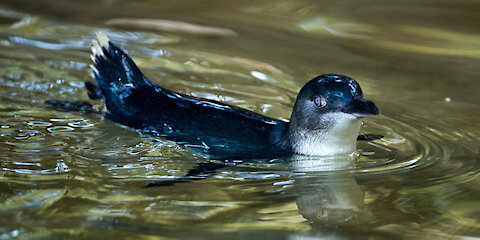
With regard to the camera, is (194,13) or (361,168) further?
(194,13)

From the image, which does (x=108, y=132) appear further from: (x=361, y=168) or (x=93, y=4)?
(x=93, y=4)

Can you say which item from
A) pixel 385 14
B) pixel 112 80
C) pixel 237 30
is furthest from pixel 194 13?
pixel 112 80

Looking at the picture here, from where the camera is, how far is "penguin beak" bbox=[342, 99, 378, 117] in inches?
168

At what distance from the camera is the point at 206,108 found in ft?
16.6

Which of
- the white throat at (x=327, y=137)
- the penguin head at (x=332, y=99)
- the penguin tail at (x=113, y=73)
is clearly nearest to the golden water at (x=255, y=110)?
the white throat at (x=327, y=137)

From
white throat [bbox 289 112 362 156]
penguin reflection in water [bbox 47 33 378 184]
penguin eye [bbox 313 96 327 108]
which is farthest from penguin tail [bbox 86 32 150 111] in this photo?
penguin eye [bbox 313 96 327 108]

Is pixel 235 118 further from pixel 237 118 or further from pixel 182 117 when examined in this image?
pixel 182 117

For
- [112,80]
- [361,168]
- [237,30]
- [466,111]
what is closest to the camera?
[361,168]

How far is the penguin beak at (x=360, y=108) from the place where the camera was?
4.27 meters

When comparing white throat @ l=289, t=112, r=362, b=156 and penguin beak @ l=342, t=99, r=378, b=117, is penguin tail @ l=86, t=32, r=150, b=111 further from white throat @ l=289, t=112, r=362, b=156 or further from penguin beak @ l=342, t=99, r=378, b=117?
penguin beak @ l=342, t=99, r=378, b=117

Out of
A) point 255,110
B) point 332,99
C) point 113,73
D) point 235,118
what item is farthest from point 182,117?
point 332,99

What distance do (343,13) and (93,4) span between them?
2.97 m

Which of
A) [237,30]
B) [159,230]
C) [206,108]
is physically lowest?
[159,230]

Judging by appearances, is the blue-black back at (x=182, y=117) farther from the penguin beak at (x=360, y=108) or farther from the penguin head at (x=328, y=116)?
the penguin beak at (x=360, y=108)
